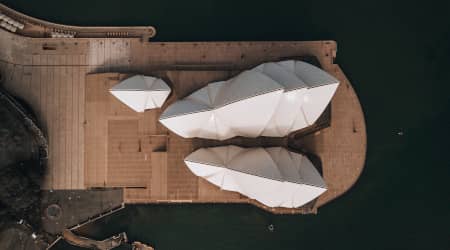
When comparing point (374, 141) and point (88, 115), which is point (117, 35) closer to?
point (88, 115)

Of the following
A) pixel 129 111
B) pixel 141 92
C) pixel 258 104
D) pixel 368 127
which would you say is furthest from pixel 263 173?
pixel 129 111

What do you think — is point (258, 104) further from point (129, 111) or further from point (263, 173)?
point (129, 111)

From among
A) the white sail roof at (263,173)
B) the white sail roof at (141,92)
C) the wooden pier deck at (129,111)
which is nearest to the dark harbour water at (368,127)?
the wooden pier deck at (129,111)

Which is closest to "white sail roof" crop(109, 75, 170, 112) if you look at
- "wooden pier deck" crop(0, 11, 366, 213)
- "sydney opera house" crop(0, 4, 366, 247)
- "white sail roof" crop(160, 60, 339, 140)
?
"sydney opera house" crop(0, 4, 366, 247)

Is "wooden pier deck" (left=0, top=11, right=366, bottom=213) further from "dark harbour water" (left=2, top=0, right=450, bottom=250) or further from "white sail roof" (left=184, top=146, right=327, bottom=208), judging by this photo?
"white sail roof" (left=184, top=146, right=327, bottom=208)

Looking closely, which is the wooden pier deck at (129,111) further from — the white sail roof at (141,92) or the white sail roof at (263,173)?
the white sail roof at (263,173)

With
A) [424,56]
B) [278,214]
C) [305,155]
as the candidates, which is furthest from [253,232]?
[424,56]
